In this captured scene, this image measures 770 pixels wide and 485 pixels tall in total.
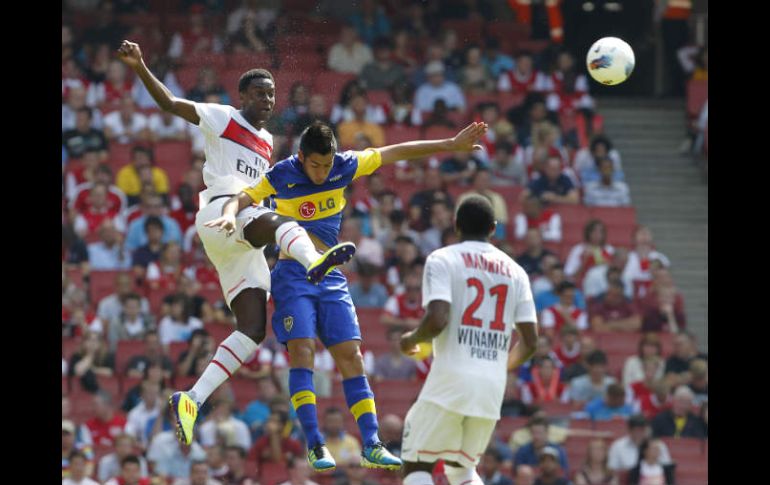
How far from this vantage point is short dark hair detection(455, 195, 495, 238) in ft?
33.4

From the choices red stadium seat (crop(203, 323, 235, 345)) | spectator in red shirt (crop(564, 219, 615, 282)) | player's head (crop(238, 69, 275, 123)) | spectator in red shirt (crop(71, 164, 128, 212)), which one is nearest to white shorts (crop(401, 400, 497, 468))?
player's head (crop(238, 69, 275, 123))

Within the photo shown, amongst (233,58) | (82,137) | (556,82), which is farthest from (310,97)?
(556,82)

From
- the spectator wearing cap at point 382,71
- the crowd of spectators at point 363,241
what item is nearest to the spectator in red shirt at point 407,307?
the crowd of spectators at point 363,241

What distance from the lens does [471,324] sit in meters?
10.2

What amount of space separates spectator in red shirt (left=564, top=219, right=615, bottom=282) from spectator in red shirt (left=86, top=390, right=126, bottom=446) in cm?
639

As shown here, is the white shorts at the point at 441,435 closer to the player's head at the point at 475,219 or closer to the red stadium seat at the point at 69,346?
the player's head at the point at 475,219

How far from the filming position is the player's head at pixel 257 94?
11250 millimetres

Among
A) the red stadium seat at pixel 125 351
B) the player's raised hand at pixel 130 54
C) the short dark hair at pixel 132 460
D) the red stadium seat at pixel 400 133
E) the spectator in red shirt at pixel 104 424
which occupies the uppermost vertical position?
the player's raised hand at pixel 130 54

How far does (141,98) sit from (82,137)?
116 centimetres

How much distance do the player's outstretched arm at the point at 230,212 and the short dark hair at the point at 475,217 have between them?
160cm

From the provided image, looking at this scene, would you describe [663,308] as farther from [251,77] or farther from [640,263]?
[251,77]

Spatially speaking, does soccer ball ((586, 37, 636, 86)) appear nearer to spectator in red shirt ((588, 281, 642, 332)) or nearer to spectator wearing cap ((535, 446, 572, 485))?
spectator wearing cap ((535, 446, 572, 485))

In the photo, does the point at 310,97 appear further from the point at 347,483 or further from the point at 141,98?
the point at 347,483

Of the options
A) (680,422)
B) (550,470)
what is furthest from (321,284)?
(680,422)
